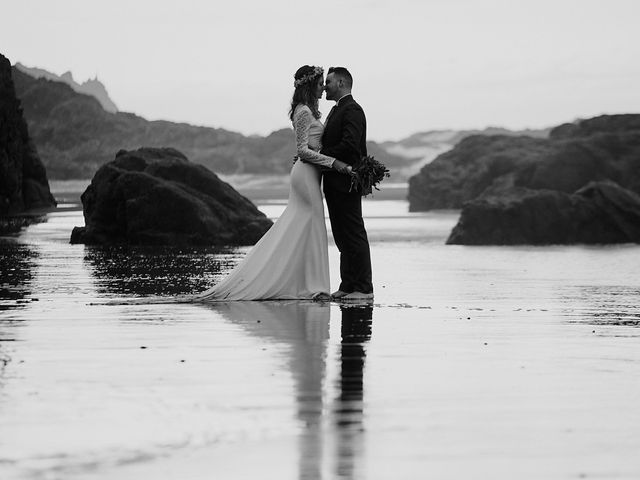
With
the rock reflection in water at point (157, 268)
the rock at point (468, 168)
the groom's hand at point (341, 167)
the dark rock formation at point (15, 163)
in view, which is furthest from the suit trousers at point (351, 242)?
the rock at point (468, 168)

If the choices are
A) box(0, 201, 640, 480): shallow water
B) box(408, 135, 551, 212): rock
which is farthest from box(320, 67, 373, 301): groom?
box(408, 135, 551, 212): rock

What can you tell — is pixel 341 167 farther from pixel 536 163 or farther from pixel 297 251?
pixel 536 163

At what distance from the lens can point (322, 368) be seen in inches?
299

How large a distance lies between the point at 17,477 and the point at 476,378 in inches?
125

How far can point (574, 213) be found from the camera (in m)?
35.8

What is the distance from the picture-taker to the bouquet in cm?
1251

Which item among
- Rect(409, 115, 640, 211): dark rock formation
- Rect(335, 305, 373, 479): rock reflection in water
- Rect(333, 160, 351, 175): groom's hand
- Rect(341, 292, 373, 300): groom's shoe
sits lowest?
Rect(335, 305, 373, 479): rock reflection in water

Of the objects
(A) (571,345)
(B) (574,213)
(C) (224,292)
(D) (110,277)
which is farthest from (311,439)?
(B) (574,213)

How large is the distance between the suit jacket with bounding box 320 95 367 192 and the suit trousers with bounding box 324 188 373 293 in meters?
0.13

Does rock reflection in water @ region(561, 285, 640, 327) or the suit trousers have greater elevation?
the suit trousers

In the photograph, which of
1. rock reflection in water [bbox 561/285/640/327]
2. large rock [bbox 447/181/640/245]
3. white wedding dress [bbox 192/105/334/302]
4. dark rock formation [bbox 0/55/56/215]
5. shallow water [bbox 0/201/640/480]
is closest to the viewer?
shallow water [bbox 0/201/640/480]

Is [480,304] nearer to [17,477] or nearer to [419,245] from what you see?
[17,477]

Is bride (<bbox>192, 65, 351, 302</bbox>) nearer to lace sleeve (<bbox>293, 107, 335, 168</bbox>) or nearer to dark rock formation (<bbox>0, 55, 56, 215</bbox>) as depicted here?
lace sleeve (<bbox>293, 107, 335, 168</bbox>)

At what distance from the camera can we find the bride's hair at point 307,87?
41.6 feet
